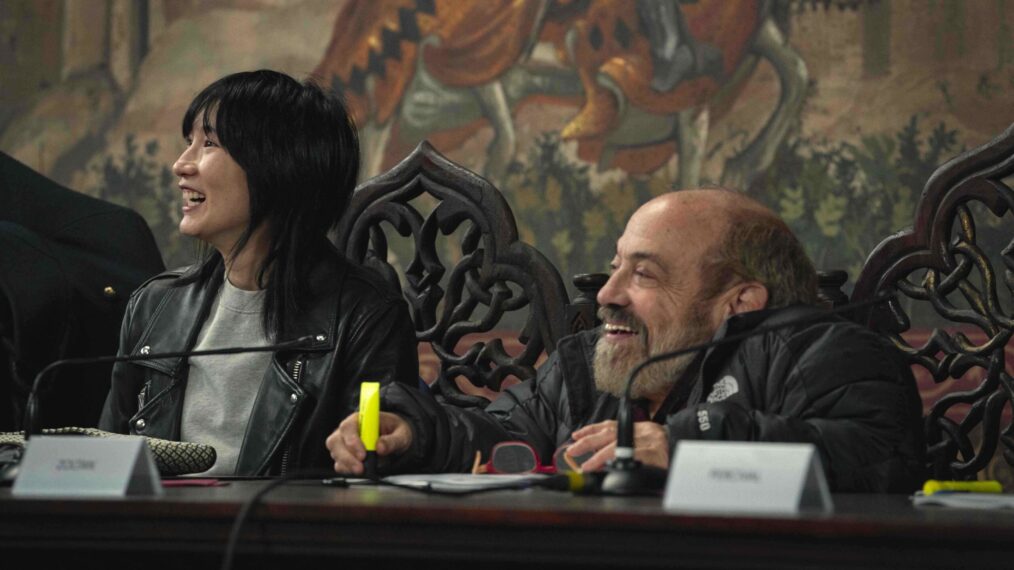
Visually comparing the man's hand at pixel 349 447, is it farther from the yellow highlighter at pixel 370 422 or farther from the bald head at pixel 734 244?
the bald head at pixel 734 244

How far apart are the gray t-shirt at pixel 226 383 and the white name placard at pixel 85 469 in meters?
1.15

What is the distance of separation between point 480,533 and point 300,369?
1553 mm

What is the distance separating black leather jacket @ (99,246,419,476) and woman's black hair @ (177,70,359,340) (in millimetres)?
71

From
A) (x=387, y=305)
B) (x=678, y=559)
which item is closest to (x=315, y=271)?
(x=387, y=305)

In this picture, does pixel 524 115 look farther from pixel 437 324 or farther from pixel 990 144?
pixel 990 144

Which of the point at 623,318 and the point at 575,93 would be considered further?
the point at 575,93

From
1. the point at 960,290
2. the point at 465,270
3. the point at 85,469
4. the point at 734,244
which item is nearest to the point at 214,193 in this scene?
the point at 465,270

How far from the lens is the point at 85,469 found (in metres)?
1.83

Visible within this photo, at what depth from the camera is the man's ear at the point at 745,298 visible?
286cm

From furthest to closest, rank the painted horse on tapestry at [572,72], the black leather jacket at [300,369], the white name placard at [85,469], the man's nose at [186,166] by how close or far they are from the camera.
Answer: the painted horse on tapestry at [572,72]
the man's nose at [186,166]
the black leather jacket at [300,369]
the white name placard at [85,469]

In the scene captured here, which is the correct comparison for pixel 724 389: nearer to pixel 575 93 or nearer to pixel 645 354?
pixel 645 354

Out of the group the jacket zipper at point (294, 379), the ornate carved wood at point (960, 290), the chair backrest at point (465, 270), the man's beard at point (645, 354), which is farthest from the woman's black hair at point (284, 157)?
the ornate carved wood at point (960, 290)

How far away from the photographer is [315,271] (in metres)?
3.24

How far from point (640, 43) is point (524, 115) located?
0.61 metres
